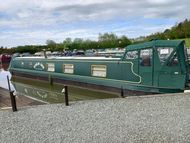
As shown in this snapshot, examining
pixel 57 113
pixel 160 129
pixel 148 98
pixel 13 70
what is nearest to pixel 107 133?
pixel 160 129

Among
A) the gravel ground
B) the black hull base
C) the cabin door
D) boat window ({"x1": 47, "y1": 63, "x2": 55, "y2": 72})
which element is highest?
the cabin door

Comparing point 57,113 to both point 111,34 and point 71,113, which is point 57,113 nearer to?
point 71,113

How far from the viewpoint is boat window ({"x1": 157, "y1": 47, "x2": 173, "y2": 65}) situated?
12.0 meters

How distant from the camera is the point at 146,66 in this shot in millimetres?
12609

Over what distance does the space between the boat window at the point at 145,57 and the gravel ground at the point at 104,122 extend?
10.6 feet

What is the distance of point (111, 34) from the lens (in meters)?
87.2

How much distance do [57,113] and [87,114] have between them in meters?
0.86

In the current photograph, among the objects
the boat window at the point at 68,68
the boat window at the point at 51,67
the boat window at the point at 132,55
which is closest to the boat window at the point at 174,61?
the boat window at the point at 132,55

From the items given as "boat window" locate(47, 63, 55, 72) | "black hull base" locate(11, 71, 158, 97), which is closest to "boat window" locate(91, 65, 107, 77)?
"black hull base" locate(11, 71, 158, 97)

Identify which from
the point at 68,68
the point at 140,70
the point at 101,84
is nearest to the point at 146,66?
the point at 140,70

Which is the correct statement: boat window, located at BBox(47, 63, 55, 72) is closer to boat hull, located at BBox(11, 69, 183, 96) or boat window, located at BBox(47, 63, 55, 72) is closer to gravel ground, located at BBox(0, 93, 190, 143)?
boat hull, located at BBox(11, 69, 183, 96)

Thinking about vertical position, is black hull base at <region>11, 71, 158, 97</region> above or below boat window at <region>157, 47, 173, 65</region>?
below

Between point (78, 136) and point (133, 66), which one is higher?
point (133, 66)

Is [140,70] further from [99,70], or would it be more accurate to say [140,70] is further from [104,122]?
[104,122]
